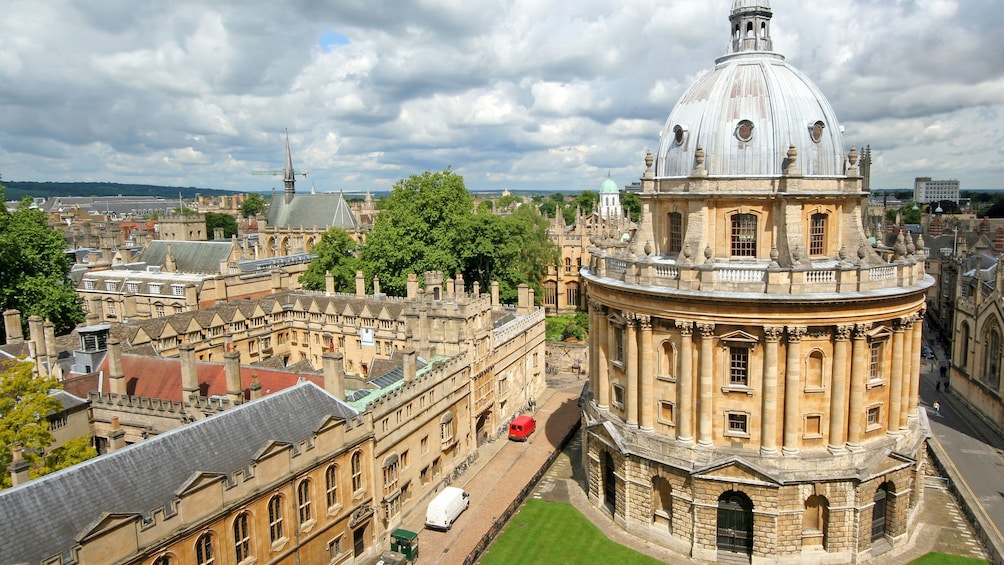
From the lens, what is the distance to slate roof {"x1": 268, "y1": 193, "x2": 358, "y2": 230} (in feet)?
319

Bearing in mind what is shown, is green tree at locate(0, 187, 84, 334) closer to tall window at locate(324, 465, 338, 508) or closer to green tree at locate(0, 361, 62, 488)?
green tree at locate(0, 361, 62, 488)

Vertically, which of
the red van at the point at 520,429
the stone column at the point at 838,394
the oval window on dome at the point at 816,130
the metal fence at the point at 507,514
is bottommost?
the metal fence at the point at 507,514

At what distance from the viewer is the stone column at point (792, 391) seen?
26.4m

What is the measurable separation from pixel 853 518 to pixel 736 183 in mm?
14838

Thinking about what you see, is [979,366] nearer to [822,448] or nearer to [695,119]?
[822,448]

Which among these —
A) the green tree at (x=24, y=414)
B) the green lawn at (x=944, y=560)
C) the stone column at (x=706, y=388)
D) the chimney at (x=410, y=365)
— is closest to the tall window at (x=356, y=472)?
the chimney at (x=410, y=365)

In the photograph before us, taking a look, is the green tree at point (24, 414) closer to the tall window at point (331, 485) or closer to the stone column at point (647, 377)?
the tall window at point (331, 485)

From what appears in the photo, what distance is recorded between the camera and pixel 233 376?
27.0 metres

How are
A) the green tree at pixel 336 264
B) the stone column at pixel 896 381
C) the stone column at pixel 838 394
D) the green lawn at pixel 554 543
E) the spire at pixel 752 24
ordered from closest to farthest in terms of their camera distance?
the stone column at pixel 838 394 → the green lawn at pixel 554 543 → the stone column at pixel 896 381 → the spire at pixel 752 24 → the green tree at pixel 336 264

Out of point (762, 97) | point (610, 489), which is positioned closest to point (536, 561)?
point (610, 489)

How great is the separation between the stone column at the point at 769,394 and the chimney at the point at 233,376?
21597 mm

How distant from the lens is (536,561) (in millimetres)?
27516

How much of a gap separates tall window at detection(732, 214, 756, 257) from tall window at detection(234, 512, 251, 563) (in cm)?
2245

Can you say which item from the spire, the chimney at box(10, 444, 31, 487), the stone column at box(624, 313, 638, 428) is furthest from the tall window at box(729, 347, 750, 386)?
the chimney at box(10, 444, 31, 487)
